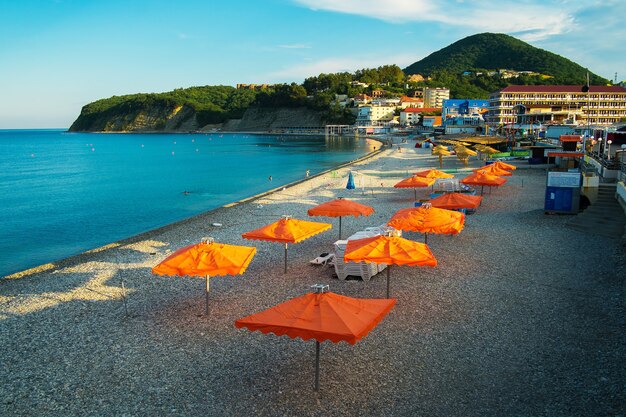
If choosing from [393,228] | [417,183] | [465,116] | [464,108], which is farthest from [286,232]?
[464,108]

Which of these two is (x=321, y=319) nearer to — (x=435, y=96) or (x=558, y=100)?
(x=558, y=100)

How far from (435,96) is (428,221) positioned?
594 feet

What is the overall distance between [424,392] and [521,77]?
189m

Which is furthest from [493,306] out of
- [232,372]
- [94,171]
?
[94,171]

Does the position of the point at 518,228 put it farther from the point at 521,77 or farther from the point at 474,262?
the point at 521,77

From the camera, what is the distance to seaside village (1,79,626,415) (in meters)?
7.67

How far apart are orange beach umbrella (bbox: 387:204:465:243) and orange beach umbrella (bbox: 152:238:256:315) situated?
5.04m

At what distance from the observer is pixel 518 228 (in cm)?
1869

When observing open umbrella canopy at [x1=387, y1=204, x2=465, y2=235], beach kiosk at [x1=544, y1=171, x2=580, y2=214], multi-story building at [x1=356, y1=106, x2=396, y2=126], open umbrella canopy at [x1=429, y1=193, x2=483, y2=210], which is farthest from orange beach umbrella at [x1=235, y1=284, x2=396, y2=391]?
multi-story building at [x1=356, y1=106, x2=396, y2=126]

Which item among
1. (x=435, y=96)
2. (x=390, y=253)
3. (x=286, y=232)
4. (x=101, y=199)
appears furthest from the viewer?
(x=435, y=96)

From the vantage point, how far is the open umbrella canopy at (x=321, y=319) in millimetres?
7004

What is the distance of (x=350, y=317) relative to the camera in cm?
734

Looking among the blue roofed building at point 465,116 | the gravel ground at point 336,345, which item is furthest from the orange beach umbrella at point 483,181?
the blue roofed building at point 465,116

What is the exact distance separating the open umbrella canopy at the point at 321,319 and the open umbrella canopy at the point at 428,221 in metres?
6.06
